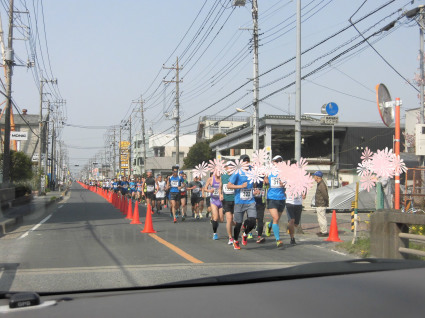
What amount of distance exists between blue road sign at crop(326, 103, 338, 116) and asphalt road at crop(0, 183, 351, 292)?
6.54m

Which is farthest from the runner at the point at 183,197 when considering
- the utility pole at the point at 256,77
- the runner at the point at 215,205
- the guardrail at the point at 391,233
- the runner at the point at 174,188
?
the guardrail at the point at 391,233

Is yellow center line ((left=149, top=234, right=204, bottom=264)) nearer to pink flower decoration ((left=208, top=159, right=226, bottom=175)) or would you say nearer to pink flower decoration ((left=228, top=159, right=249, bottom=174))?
pink flower decoration ((left=228, top=159, right=249, bottom=174))

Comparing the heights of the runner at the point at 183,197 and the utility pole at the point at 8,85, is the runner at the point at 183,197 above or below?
below

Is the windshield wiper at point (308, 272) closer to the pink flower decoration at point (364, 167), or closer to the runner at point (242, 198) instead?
the runner at point (242, 198)

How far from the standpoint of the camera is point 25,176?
1211 inches

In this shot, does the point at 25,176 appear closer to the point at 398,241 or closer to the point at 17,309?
the point at 398,241

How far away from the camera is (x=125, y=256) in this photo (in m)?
8.15

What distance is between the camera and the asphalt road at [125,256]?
20.2 feet

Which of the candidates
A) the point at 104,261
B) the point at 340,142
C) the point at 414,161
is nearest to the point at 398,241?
Answer: the point at 104,261

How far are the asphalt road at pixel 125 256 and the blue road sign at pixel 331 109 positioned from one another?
6.54 m

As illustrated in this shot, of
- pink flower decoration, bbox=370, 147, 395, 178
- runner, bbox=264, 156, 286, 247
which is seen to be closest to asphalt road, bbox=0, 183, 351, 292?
runner, bbox=264, 156, 286, 247

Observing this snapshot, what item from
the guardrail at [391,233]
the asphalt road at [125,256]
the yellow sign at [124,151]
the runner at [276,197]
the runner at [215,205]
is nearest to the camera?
the asphalt road at [125,256]

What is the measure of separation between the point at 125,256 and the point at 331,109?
1149cm

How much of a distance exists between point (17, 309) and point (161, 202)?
1791 cm
